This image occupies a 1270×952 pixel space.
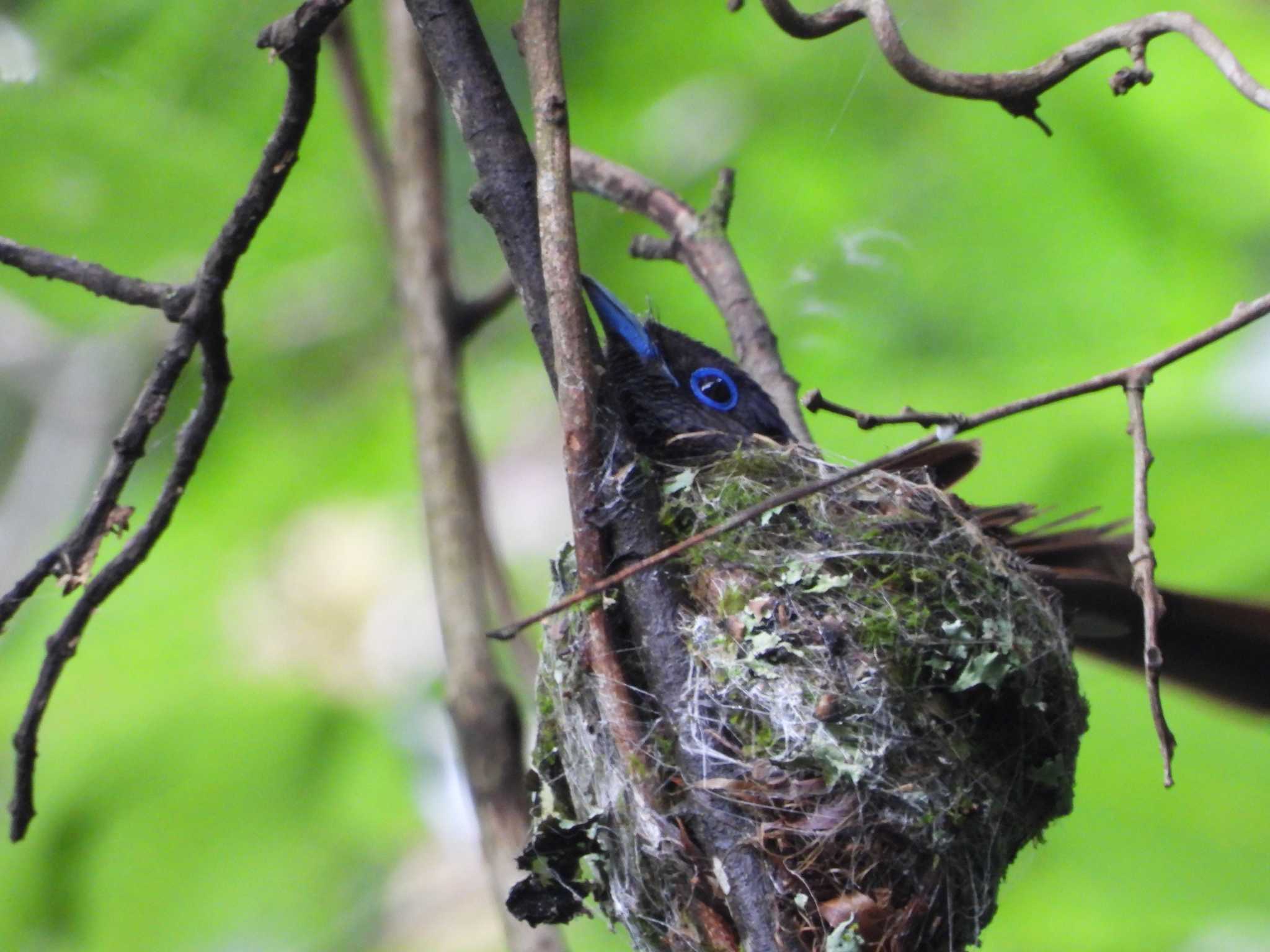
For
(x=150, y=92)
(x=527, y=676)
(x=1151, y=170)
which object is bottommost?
(x=527, y=676)

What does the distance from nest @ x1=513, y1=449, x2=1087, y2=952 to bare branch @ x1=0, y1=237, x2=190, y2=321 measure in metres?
0.89

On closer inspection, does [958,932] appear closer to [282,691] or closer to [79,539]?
[79,539]

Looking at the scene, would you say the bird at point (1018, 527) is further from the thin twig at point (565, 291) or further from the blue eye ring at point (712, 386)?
the thin twig at point (565, 291)

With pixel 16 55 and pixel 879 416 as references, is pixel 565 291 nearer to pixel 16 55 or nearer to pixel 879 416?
pixel 879 416

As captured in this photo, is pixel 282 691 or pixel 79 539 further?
pixel 282 691

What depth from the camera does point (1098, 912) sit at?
3975 mm

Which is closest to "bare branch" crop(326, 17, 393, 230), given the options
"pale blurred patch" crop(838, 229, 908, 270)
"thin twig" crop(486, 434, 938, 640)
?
"pale blurred patch" crop(838, 229, 908, 270)

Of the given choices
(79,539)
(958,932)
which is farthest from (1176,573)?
(79,539)

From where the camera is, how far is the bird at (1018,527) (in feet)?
8.96

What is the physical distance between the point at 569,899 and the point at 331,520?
3.45m

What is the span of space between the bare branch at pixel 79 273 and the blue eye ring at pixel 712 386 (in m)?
1.31

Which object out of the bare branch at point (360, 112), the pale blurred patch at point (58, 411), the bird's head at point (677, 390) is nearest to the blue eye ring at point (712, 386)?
the bird's head at point (677, 390)

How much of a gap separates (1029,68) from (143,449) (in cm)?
154

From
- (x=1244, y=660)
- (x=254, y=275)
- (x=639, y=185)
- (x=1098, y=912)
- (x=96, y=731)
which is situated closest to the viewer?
(x=1244, y=660)
